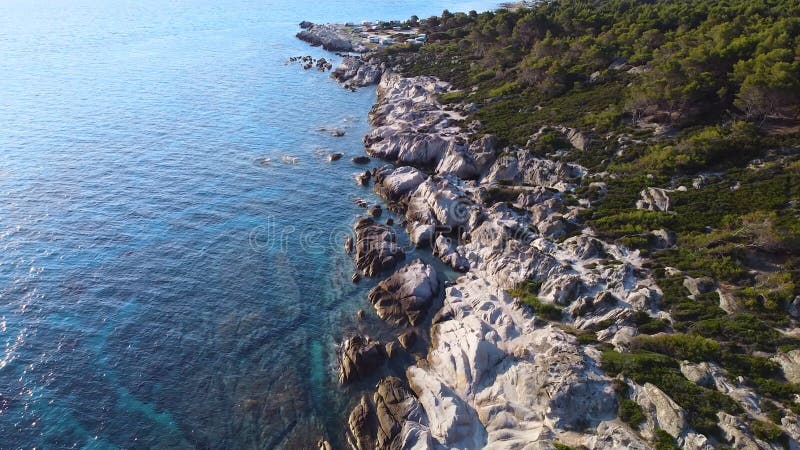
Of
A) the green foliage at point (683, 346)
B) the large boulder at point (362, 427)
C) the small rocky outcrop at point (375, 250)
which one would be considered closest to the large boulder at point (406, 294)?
the small rocky outcrop at point (375, 250)

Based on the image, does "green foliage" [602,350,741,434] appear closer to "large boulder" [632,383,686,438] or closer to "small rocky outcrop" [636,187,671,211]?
"large boulder" [632,383,686,438]

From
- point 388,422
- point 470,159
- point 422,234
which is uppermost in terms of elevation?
point 470,159

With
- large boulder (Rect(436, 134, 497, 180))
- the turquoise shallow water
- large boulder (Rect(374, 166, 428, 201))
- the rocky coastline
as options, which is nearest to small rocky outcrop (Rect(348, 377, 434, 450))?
the rocky coastline

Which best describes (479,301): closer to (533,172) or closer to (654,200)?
(654,200)

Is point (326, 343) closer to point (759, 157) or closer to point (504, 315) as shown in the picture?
point (504, 315)

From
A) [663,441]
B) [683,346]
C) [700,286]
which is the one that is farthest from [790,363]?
[663,441]

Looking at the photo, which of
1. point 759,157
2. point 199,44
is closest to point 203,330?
point 759,157

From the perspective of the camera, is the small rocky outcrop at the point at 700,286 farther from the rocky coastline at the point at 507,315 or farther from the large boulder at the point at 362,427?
the large boulder at the point at 362,427
